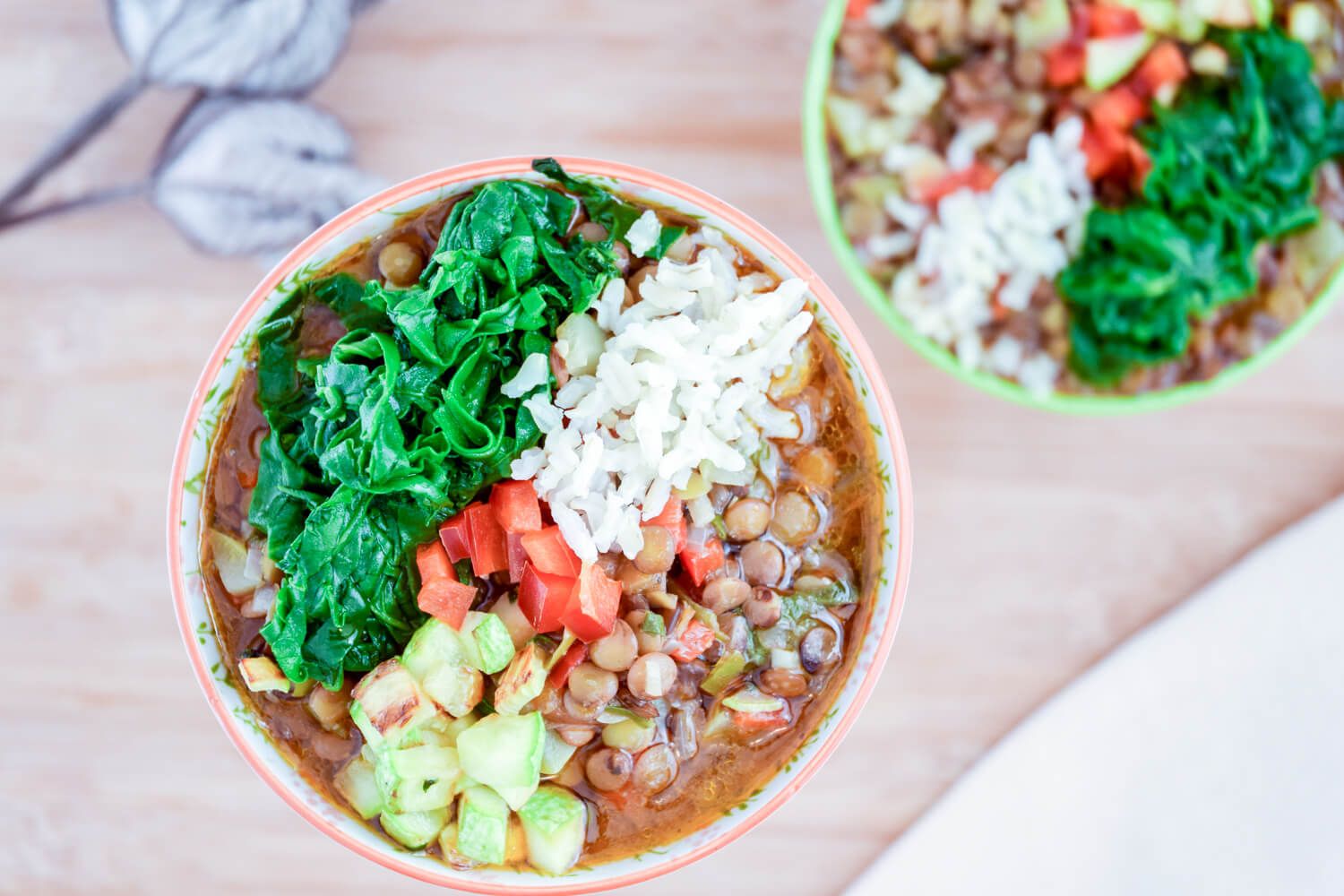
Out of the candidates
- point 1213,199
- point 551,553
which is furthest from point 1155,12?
point 551,553

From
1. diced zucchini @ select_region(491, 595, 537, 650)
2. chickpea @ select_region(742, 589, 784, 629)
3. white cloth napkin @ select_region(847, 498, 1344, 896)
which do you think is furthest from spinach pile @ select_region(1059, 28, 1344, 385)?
diced zucchini @ select_region(491, 595, 537, 650)

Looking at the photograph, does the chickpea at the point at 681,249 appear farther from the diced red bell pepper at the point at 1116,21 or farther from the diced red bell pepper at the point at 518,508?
the diced red bell pepper at the point at 1116,21

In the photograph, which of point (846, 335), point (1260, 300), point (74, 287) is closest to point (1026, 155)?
point (1260, 300)

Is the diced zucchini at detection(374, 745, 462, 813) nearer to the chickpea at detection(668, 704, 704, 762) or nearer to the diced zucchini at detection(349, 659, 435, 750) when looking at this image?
the diced zucchini at detection(349, 659, 435, 750)

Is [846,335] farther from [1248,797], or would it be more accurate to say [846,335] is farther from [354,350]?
[1248,797]

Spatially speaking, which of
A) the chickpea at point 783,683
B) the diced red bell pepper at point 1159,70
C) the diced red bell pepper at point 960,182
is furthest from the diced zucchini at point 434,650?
the diced red bell pepper at point 1159,70
